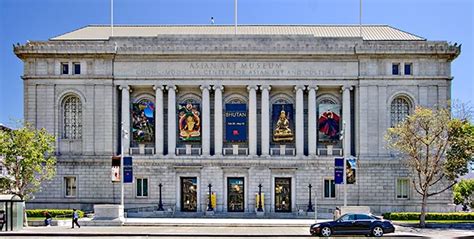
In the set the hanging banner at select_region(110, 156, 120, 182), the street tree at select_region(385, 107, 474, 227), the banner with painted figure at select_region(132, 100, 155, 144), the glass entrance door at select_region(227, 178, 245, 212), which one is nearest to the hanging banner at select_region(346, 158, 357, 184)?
the street tree at select_region(385, 107, 474, 227)

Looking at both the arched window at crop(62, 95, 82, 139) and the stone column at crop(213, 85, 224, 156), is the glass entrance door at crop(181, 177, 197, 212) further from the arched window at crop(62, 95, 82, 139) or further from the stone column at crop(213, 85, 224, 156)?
the arched window at crop(62, 95, 82, 139)

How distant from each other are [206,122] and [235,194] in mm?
8217

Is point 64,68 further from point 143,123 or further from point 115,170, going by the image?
point 115,170

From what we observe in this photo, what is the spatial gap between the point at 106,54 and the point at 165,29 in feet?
47.8

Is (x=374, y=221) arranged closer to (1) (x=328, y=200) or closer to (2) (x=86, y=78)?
(1) (x=328, y=200)

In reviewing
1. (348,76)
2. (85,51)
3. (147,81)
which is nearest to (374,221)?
(348,76)

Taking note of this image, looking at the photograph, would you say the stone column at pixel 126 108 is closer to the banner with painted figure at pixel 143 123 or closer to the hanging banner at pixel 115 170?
the banner with painted figure at pixel 143 123

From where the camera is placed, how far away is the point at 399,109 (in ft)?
218

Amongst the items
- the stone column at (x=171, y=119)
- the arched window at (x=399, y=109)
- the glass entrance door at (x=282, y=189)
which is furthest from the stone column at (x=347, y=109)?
the stone column at (x=171, y=119)

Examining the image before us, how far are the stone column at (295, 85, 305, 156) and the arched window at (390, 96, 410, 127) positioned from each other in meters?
9.60

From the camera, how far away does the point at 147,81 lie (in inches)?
2606

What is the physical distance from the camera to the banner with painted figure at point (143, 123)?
66.8 metres

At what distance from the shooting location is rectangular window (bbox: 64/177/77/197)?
66.2 m

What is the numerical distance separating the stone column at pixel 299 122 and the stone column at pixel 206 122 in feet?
30.6
